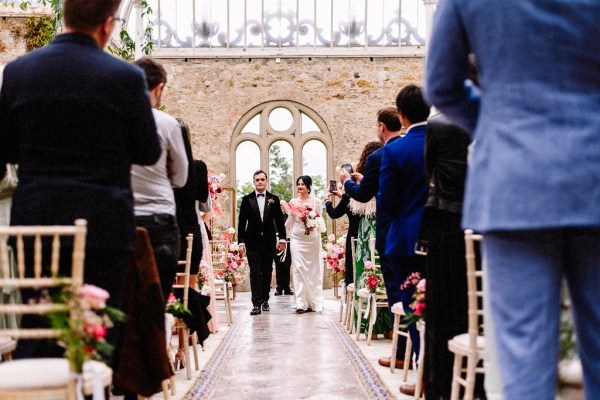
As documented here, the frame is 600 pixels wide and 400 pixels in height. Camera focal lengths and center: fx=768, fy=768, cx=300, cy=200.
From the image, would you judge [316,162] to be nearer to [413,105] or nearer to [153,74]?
[413,105]

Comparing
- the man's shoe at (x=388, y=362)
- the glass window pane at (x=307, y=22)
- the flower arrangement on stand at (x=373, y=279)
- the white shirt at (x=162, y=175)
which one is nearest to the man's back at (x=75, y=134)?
the white shirt at (x=162, y=175)

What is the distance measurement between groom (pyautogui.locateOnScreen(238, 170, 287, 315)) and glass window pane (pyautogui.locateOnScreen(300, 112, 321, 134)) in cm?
465

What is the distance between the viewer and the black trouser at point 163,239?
3229mm

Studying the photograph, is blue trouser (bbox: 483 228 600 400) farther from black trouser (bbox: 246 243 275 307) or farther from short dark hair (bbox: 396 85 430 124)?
black trouser (bbox: 246 243 275 307)

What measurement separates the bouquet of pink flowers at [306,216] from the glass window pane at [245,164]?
14.1 ft

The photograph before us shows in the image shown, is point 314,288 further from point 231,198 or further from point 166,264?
point 166,264

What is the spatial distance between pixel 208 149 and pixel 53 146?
11.1 meters

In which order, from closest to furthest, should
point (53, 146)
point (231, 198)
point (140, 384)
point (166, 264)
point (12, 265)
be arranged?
point (53, 146) → point (140, 384) → point (166, 264) → point (12, 265) → point (231, 198)

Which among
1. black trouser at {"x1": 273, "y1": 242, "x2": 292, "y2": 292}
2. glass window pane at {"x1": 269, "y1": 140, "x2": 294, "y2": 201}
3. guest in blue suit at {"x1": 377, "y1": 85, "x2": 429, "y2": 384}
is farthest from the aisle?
glass window pane at {"x1": 269, "y1": 140, "x2": 294, "y2": 201}

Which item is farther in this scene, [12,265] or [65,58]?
[12,265]

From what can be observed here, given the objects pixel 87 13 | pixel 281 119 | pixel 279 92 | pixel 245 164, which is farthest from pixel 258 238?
pixel 87 13

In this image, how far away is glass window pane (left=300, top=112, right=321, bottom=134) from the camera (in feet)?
44.8

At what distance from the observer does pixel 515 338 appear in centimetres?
167

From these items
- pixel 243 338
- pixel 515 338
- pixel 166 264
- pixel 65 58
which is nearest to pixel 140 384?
pixel 166 264
